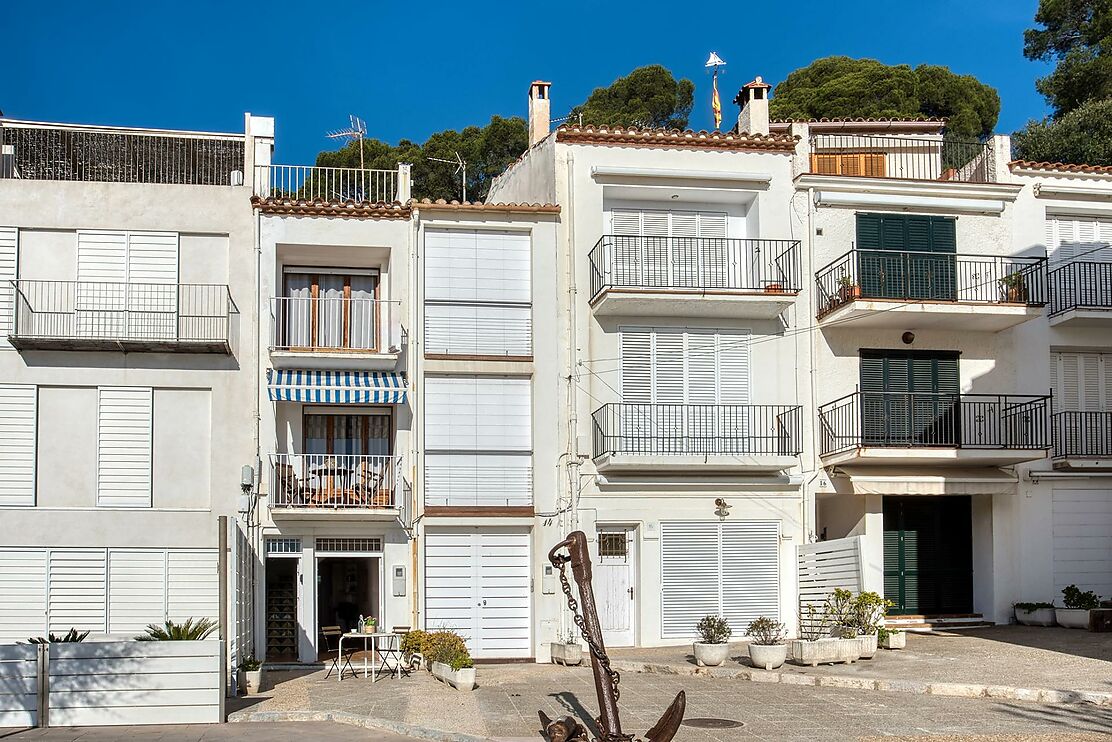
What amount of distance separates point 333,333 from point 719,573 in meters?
9.47

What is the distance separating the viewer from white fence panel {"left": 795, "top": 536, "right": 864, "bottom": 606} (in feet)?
84.4

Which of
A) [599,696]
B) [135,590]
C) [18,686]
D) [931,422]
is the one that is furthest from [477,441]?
[599,696]

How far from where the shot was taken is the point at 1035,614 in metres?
28.5

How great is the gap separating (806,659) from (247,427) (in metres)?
12.0

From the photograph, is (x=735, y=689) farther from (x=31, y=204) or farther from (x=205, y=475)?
(x=31, y=204)

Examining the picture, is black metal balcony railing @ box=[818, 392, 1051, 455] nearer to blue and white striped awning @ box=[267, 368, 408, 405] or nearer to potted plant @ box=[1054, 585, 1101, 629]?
potted plant @ box=[1054, 585, 1101, 629]

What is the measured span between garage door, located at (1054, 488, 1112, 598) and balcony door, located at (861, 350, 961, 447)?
3096 millimetres

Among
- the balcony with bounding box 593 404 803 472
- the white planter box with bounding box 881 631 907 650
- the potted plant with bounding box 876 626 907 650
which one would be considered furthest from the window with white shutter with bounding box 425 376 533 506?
the white planter box with bounding box 881 631 907 650

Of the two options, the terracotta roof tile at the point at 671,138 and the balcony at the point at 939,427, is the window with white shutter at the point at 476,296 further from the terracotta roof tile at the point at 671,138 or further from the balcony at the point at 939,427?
the balcony at the point at 939,427

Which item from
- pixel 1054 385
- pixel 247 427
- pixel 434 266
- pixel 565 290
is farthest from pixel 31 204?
pixel 1054 385

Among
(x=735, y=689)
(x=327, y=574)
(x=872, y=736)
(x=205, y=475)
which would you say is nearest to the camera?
(x=872, y=736)

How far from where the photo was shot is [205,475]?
1068 inches

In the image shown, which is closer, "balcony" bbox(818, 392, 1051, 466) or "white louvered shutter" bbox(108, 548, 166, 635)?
"white louvered shutter" bbox(108, 548, 166, 635)

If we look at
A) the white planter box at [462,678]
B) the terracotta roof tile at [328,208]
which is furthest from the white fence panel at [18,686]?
the terracotta roof tile at [328,208]
